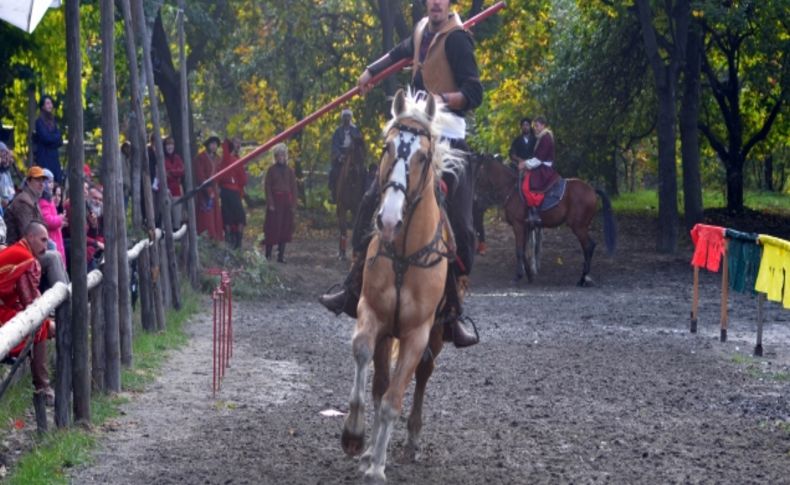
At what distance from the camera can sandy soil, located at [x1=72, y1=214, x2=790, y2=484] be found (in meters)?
9.29

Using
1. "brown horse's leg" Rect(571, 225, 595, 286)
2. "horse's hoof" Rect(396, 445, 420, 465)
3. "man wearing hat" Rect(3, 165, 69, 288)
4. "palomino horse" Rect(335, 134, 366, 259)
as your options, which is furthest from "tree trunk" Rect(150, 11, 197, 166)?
"horse's hoof" Rect(396, 445, 420, 465)

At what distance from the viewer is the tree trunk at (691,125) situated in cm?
3250

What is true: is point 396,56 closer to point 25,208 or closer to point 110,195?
point 110,195

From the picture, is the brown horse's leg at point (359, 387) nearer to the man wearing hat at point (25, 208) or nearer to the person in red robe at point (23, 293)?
the person in red robe at point (23, 293)

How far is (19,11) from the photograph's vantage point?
431 inches

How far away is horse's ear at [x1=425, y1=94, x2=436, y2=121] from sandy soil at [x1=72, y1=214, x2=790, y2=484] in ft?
7.46

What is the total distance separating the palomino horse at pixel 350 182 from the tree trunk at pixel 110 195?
51.2 feet

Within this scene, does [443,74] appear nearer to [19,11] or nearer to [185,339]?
[19,11]

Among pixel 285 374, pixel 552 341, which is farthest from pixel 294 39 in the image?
pixel 285 374

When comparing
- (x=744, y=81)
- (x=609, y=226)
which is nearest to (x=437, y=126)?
(x=609, y=226)

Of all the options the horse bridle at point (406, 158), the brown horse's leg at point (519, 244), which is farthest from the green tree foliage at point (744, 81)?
the horse bridle at point (406, 158)

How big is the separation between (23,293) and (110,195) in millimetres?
1676

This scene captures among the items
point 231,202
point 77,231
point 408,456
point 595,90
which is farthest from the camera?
point 595,90

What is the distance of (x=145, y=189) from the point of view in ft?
50.3
